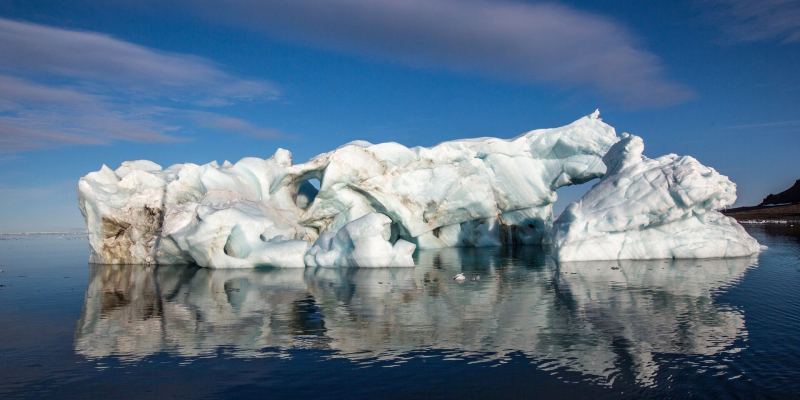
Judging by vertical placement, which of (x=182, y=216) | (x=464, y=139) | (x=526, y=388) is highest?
(x=464, y=139)

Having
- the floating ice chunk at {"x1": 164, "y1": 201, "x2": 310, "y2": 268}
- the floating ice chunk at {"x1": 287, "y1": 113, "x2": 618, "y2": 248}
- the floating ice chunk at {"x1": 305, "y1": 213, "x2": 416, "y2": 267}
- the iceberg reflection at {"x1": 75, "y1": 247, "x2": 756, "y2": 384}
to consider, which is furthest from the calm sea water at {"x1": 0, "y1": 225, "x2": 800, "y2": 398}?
the floating ice chunk at {"x1": 287, "y1": 113, "x2": 618, "y2": 248}

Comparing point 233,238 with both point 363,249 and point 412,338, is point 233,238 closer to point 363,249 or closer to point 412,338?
point 363,249

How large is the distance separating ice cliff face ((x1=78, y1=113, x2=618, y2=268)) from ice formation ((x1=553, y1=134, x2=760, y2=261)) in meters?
5.87

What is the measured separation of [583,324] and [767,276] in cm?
877

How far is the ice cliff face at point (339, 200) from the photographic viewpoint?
19.5 meters

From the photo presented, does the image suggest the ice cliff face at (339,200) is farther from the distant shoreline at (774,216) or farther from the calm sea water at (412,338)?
the distant shoreline at (774,216)

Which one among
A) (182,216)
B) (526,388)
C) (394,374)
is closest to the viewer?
(526,388)

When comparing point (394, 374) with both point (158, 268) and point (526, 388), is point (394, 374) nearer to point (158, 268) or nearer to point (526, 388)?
point (526, 388)

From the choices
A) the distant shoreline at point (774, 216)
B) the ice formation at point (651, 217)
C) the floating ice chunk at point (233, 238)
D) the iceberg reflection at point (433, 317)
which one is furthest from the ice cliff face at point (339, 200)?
the distant shoreline at point (774, 216)

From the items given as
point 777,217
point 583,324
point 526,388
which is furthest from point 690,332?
point 777,217

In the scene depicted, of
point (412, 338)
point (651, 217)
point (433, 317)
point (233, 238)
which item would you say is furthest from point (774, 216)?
point (412, 338)

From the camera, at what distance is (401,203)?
26.4 m

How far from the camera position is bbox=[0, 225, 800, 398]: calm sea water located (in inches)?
243

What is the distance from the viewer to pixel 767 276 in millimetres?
14617
